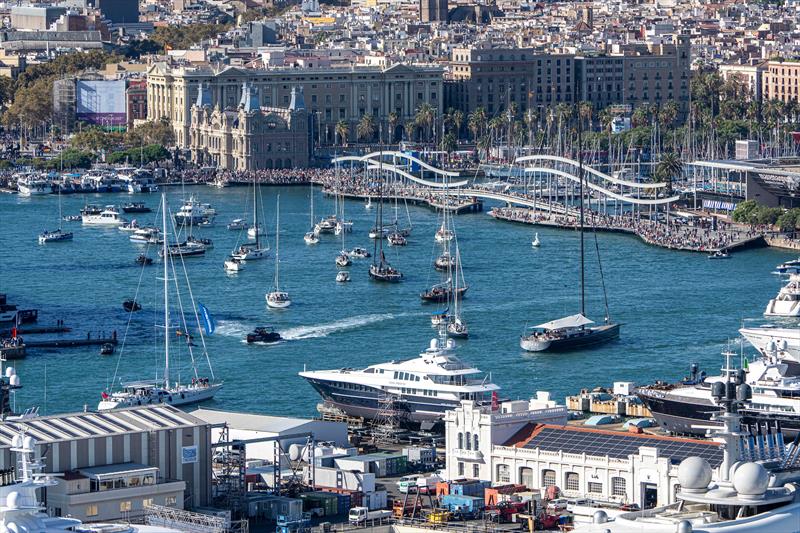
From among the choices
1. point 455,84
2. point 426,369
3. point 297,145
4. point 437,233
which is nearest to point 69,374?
point 426,369

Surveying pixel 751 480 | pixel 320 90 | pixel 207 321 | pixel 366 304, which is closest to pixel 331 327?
pixel 207 321

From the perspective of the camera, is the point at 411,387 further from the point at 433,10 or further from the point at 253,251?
the point at 433,10

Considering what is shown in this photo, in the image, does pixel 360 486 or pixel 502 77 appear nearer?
pixel 360 486

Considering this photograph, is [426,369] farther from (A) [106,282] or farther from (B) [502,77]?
(B) [502,77]

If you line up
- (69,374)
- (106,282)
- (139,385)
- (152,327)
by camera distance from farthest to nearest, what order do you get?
1. (106,282)
2. (152,327)
3. (69,374)
4. (139,385)

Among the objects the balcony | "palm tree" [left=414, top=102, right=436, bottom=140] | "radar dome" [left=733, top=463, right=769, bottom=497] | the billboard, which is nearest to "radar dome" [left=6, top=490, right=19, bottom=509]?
"radar dome" [left=733, top=463, right=769, bottom=497]

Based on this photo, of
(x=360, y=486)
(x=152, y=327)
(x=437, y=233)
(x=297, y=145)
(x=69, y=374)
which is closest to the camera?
(x=360, y=486)

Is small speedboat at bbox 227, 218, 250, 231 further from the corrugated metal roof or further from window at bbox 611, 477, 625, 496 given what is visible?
the corrugated metal roof

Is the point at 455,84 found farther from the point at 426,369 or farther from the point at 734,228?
the point at 426,369
